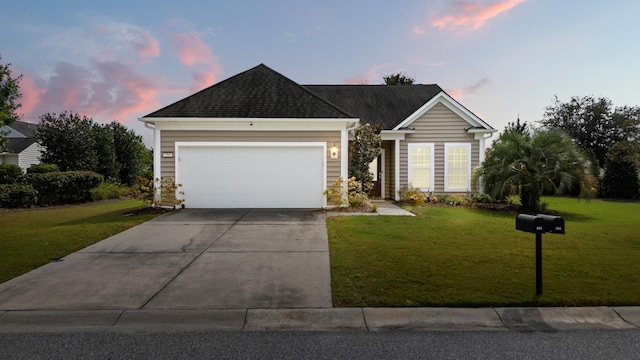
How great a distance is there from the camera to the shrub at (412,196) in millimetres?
14094

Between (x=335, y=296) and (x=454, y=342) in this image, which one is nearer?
(x=454, y=342)

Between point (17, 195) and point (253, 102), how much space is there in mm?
10433

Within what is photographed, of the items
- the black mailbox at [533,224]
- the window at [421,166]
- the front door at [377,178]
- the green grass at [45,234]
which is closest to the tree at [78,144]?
the green grass at [45,234]

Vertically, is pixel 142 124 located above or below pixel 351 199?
above

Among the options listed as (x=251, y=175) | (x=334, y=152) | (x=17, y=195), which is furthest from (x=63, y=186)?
(x=334, y=152)

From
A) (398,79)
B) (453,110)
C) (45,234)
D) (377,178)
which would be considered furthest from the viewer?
(398,79)

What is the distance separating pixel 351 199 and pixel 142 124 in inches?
299

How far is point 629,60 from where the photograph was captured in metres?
12.8

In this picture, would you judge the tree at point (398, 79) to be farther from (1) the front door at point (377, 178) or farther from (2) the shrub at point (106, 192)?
(2) the shrub at point (106, 192)

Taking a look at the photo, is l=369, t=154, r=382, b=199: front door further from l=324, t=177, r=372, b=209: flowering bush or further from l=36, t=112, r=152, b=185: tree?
l=36, t=112, r=152, b=185: tree

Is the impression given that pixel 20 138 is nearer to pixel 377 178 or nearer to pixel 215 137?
pixel 215 137

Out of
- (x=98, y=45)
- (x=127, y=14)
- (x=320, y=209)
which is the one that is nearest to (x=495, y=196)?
(x=320, y=209)

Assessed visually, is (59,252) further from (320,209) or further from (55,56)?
(55,56)

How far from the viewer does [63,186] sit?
16.1 metres
